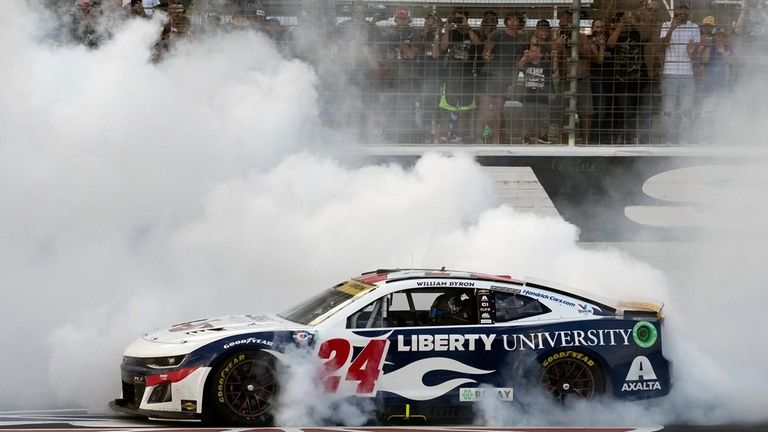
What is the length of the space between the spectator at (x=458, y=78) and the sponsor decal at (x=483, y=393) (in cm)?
544

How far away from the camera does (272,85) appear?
12633mm

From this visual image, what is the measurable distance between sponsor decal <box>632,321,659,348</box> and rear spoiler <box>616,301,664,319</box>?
90 mm

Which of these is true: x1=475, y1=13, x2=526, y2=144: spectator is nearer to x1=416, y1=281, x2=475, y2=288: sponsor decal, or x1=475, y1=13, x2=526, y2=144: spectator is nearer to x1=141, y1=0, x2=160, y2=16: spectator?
x1=141, y1=0, x2=160, y2=16: spectator

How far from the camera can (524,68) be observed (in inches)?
538

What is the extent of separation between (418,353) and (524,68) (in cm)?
581

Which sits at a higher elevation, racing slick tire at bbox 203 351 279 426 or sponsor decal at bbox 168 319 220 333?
sponsor decal at bbox 168 319 220 333

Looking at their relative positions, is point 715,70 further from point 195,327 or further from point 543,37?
point 195,327

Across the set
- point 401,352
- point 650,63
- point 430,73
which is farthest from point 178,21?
point 401,352

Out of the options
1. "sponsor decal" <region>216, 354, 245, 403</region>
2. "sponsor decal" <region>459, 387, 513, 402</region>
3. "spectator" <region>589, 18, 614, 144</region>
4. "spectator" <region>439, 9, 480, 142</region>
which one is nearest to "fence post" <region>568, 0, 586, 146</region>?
"spectator" <region>589, 18, 614, 144</region>

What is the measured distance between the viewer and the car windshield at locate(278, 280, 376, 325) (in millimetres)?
8773

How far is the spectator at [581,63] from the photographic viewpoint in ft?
44.8

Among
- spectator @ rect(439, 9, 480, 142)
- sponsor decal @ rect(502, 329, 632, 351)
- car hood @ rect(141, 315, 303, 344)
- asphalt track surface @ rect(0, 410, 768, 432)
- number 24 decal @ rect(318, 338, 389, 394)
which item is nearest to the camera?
asphalt track surface @ rect(0, 410, 768, 432)

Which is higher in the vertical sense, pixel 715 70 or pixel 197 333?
pixel 715 70

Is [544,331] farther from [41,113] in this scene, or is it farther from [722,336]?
[41,113]
